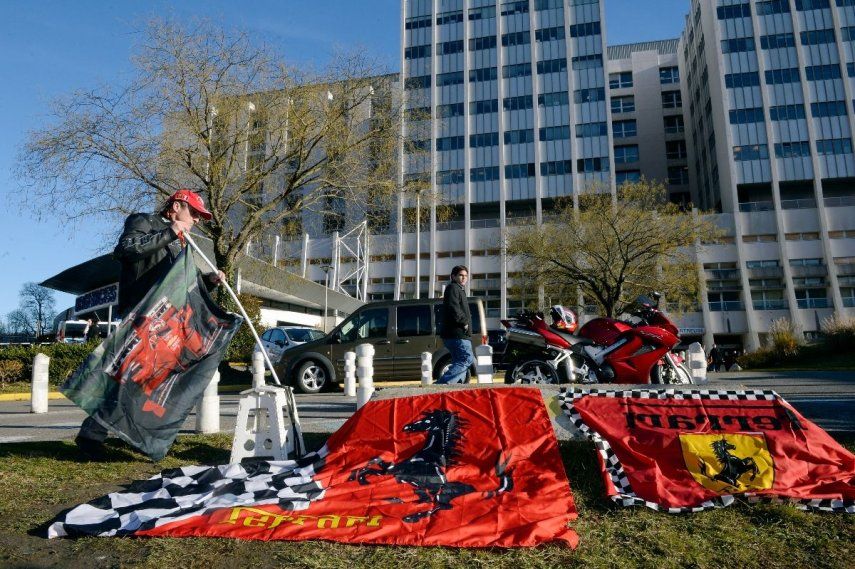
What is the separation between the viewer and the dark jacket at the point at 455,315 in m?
7.88

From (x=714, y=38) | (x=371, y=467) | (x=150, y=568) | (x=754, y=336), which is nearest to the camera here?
(x=150, y=568)

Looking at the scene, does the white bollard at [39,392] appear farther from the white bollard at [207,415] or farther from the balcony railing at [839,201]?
the balcony railing at [839,201]

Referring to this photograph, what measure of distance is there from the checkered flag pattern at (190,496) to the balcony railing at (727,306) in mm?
54640

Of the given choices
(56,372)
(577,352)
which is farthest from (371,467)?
(56,372)

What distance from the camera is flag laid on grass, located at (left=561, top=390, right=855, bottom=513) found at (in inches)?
138

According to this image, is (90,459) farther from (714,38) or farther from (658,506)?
(714,38)

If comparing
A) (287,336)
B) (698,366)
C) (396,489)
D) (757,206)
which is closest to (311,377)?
(287,336)

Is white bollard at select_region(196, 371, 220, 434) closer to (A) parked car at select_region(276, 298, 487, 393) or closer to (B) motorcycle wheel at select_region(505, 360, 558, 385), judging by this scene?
(B) motorcycle wheel at select_region(505, 360, 558, 385)

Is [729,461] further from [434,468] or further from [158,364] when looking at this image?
[158,364]

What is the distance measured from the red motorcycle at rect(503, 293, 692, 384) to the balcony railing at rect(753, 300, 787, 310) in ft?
164

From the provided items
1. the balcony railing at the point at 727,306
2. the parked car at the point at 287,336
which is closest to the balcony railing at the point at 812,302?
the balcony railing at the point at 727,306

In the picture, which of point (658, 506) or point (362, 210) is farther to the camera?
point (362, 210)

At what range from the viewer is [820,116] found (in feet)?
169

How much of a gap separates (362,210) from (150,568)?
17960mm
